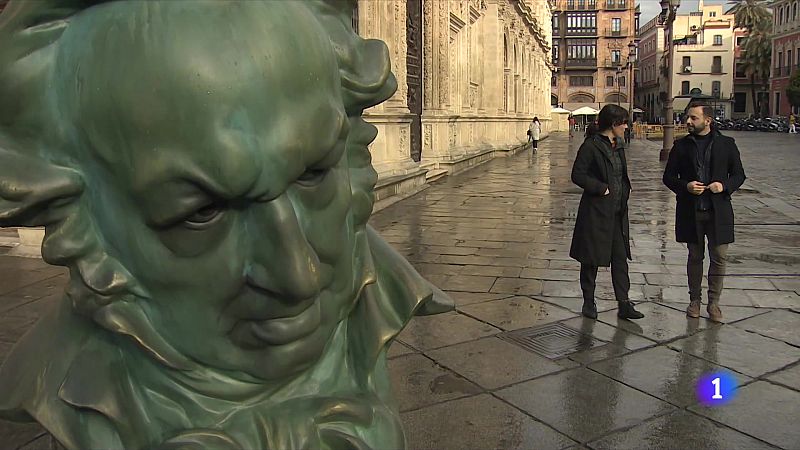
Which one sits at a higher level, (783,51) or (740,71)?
(783,51)

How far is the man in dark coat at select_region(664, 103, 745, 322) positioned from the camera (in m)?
4.91

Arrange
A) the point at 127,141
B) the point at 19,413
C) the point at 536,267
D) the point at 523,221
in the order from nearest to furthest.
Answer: the point at 127,141 → the point at 19,413 → the point at 536,267 → the point at 523,221

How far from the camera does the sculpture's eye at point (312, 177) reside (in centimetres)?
112

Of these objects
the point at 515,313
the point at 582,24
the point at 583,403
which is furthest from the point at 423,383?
the point at 582,24

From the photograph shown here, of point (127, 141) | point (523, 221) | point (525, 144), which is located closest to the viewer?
point (127, 141)

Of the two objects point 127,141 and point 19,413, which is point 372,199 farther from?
point 19,413

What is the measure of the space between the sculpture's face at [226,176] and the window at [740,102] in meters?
93.5

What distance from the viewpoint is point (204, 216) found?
106 cm

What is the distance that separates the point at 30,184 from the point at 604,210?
4451mm

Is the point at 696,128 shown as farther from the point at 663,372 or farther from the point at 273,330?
the point at 273,330

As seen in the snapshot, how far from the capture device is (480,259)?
7.07 m

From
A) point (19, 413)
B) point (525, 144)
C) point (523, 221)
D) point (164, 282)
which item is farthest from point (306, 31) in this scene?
point (525, 144)

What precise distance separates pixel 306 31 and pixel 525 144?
3163 cm

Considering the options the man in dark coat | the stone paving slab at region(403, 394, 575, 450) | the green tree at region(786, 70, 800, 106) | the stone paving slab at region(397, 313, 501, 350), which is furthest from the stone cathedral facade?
the green tree at region(786, 70, 800, 106)
